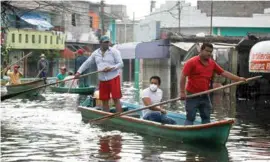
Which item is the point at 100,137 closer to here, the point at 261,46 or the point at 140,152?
the point at 140,152

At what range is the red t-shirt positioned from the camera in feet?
34.4

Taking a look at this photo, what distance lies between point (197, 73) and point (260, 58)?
9.62m

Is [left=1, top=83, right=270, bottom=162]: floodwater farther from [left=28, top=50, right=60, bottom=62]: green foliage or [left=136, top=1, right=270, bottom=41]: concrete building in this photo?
[left=28, top=50, right=60, bottom=62]: green foliage

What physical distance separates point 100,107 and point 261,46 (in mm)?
7181

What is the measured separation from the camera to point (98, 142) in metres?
11.2

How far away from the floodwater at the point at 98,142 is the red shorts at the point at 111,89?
730 mm

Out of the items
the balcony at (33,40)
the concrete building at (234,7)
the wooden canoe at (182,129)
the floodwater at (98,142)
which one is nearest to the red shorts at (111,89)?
the wooden canoe at (182,129)

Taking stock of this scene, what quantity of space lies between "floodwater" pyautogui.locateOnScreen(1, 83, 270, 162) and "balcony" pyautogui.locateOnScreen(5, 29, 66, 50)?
1131 inches

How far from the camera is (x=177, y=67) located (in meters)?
31.2

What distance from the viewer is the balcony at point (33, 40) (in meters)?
45.0

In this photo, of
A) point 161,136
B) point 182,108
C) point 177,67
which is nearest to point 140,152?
point 161,136

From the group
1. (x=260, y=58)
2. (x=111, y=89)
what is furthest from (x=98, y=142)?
(x=260, y=58)

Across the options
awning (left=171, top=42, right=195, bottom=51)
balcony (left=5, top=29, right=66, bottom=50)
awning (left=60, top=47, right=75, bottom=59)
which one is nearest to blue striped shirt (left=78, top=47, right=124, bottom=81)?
awning (left=171, top=42, right=195, bottom=51)

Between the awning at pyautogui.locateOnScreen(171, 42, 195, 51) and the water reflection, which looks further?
the awning at pyautogui.locateOnScreen(171, 42, 195, 51)
